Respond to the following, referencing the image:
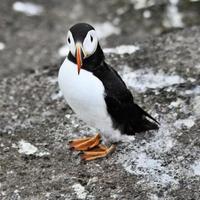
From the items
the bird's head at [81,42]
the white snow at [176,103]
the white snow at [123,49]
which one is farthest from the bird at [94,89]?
the white snow at [123,49]

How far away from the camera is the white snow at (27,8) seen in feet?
24.5

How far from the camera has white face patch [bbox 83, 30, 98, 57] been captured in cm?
396

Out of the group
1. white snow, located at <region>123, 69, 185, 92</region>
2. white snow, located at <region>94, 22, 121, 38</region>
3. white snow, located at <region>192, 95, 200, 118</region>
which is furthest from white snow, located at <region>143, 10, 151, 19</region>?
white snow, located at <region>192, 95, 200, 118</region>

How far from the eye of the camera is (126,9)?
721 cm

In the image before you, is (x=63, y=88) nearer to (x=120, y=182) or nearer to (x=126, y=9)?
(x=120, y=182)

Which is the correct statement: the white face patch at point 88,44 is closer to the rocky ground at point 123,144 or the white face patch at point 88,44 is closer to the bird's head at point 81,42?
the bird's head at point 81,42

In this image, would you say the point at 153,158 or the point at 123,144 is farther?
the point at 123,144

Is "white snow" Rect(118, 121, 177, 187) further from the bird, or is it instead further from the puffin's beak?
the puffin's beak

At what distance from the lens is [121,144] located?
4664 millimetres

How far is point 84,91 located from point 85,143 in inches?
29.7

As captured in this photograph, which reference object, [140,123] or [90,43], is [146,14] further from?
[90,43]

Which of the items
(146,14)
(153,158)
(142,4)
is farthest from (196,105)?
(142,4)

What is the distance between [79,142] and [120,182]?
0.60m

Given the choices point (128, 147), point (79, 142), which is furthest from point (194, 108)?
point (79, 142)
